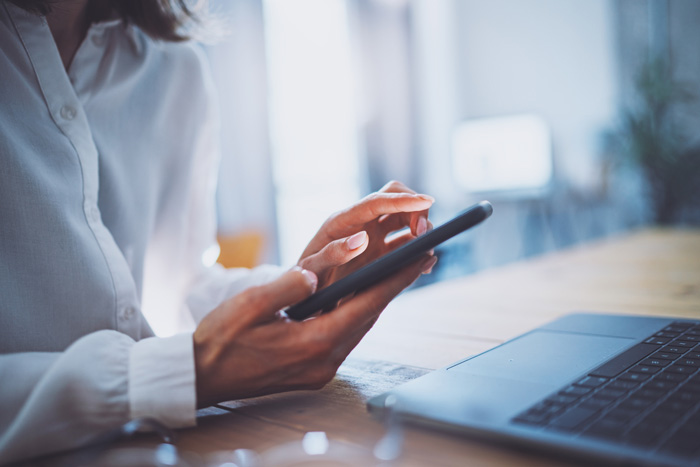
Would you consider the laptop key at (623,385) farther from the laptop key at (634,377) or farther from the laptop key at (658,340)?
the laptop key at (658,340)

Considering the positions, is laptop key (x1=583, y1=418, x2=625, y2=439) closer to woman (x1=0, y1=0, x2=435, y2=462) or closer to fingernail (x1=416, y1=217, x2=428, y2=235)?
woman (x1=0, y1=0, x2=435, y2=462)

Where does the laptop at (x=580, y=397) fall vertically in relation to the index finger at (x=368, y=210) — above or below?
below

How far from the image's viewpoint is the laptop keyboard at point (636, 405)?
349 mm

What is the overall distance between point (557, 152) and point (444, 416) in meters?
4.60

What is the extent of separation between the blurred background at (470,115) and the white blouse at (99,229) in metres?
2.26

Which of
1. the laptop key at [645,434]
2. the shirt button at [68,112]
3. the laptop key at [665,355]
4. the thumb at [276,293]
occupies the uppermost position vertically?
the shirt button at [68,112]

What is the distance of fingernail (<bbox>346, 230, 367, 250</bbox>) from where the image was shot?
60cm

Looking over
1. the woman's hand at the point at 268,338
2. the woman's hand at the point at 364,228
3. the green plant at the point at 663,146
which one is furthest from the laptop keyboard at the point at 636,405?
the green plant at the point at 663,146

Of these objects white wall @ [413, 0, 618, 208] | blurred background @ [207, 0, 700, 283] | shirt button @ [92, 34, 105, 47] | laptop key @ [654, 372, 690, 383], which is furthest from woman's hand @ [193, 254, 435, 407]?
white wall @ [413, 0, 618, 208]

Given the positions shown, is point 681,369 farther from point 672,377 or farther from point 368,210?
point 368,210

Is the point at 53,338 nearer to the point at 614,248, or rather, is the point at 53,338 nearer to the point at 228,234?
the point at 614,248

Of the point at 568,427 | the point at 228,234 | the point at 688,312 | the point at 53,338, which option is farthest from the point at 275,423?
the point at 228,234

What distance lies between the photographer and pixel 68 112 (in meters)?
0.72

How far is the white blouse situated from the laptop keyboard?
0.95 ft
